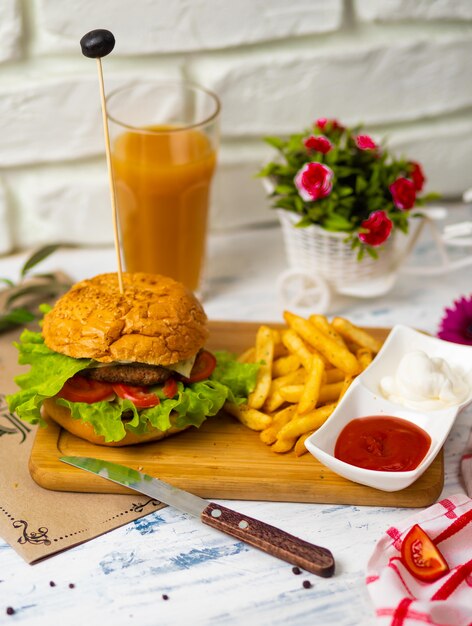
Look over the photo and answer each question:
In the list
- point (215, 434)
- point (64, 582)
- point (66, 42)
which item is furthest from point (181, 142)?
point (64, 582)

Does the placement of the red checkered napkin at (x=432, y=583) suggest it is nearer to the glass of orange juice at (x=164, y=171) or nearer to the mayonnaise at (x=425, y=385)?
the mayonnaise at (x=425, y=385)

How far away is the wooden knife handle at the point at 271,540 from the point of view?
2.47 m

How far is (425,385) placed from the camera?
287 cm

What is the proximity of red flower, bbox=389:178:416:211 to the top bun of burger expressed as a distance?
1012 mm

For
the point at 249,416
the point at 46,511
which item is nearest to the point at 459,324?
the point at 249,416

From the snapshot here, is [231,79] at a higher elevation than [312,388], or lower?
higher

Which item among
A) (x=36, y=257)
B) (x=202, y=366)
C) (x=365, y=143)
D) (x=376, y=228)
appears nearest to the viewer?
(x=202, y=366)

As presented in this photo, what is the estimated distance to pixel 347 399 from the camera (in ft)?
9.52

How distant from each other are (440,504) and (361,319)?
122 centimetres

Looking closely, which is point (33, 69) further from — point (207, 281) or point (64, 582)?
point (64, 582)

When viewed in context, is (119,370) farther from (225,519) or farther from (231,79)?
(231,79)

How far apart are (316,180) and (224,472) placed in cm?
128

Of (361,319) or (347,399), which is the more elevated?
(347,399)

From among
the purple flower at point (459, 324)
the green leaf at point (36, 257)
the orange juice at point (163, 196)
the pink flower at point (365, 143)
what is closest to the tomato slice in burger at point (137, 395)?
the orange juice at point (163, 196)
